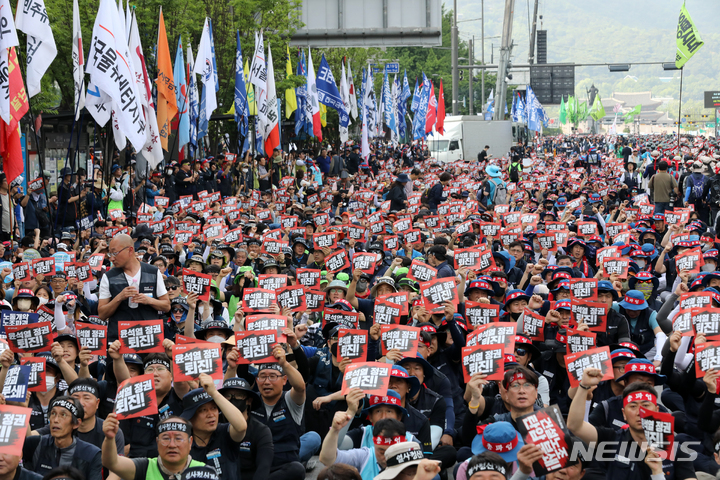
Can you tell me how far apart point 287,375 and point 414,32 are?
25128mm

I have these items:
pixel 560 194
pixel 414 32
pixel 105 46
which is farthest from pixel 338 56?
pixel 105 46

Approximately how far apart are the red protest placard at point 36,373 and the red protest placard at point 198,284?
8.24ft

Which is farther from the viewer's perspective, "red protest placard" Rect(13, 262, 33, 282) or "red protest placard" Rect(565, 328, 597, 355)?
"red protest placard" Rect(13, 262, 33, 282)

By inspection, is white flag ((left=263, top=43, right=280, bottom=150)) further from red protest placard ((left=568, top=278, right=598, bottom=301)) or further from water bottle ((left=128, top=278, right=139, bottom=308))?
water bottle ((left=128, top=278, right=139, bottom=308))

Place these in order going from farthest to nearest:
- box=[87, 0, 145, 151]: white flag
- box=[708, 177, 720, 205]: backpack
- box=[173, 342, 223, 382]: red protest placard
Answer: box=[708, 177, 720, 205]: backpack
box=[87, 0, 145, 151]: white flag
box=[173, 342, 223, 382]: red protest placard

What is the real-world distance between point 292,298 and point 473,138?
120 feet

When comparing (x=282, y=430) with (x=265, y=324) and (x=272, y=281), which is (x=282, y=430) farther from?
(x=272, y=281)

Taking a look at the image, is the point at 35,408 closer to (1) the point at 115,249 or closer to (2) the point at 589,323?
(1) the point at 115,249

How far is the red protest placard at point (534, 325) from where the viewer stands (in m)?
8.51

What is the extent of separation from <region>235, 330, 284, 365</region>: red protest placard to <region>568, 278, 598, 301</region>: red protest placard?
3717mm

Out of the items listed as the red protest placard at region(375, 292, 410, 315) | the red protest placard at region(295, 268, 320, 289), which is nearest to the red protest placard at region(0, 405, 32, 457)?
the red protest placard at region(375, 292, 410, 315)

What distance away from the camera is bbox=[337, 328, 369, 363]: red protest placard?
7.55 metres

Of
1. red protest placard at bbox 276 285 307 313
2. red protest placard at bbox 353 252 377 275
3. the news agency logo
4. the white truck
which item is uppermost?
the white truck

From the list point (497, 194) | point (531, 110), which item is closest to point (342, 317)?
point (497, 194)
